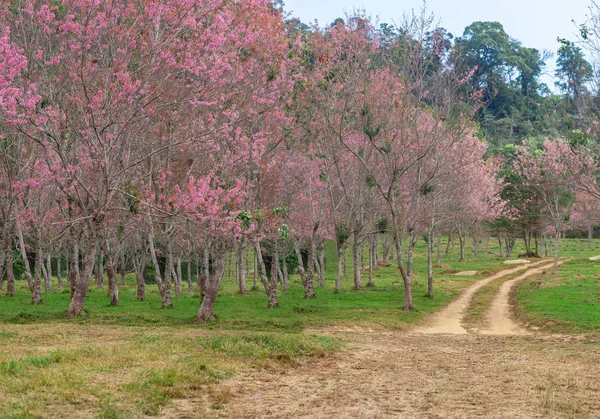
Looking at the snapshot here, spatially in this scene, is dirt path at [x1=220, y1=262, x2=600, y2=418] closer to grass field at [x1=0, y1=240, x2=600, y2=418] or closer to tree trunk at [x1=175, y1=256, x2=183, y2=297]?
grass field at [x1=0, y1=240, x2=600, y2=418]

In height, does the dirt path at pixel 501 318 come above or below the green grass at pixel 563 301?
below

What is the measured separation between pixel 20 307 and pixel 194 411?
21.5 metres

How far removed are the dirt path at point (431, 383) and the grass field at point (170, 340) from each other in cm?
75

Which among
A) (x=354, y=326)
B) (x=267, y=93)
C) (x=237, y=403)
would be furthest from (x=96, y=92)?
(x=237, y=403)

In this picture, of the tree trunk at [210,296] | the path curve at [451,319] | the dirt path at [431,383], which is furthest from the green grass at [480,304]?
the tree trunk at [210,296]

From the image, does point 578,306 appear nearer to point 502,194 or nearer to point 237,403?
point 237,403

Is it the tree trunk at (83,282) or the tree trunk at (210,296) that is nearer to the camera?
the tree trunk at (83,282)

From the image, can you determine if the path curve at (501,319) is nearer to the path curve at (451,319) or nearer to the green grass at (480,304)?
the green grass at (480,304)

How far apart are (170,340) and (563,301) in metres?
19.8

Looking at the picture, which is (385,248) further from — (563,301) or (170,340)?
(170,340)

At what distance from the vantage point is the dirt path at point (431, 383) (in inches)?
413

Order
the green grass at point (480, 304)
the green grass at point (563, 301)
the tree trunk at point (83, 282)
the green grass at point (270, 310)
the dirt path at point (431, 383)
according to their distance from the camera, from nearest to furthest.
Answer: the dirt path at point (431, 383)
the tree trunk at point (83, 282)
the green grass at point (270, 310)
the green grass at point (563, 301)
the green grass at point (480, 304)

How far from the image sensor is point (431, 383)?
13070 mm

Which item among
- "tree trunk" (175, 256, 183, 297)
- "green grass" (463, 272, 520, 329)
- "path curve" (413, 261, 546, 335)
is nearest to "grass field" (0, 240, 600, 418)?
"path curve" (413, 261, 546, 335)
